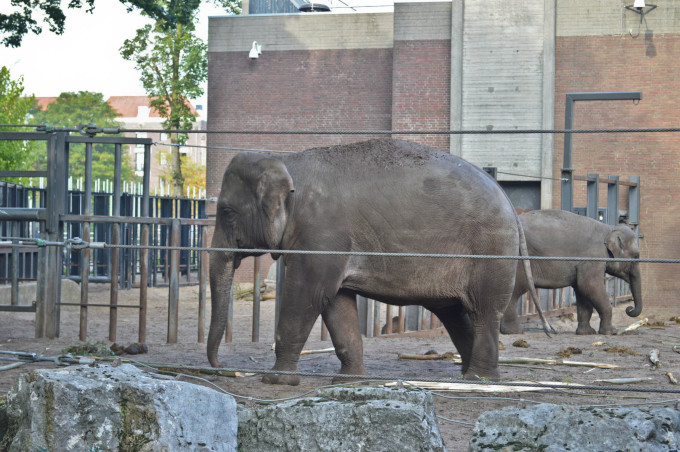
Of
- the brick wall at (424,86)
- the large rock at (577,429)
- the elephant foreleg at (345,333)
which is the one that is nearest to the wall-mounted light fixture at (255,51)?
the brick wall at (424,86)

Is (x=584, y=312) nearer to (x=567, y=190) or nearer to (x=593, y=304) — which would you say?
(x=593, y=304)

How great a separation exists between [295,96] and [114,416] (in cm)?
2450

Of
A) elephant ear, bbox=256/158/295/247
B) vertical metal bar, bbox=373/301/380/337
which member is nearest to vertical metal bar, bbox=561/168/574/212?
vertical metal bar, bbox=373/301/380/337

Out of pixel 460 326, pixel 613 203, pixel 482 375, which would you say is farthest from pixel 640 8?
pixel 482 375

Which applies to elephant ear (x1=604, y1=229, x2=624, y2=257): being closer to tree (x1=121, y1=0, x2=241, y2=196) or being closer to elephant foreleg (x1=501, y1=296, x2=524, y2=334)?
elephant foreleg (x1=501, y1=296, x2=524, y2=334)

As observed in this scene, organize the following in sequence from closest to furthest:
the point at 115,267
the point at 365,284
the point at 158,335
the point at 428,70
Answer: the point at 365,284, the point at 115,267, the point at 158,335, the point at 428,70

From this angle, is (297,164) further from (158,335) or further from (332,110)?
(332,110)

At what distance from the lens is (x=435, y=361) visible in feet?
29.6

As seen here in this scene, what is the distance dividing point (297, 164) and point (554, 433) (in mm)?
4076

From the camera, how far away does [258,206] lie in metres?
7.34

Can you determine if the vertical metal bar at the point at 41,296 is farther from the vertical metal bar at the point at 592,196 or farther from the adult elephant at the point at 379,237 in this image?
the vertical metal bar at the point at 592,196

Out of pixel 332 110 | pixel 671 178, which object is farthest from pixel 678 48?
pixel 332 110

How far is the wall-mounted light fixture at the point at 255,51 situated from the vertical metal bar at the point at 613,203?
41.7 feet

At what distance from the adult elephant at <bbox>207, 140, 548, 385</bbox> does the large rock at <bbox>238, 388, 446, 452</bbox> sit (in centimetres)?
284
